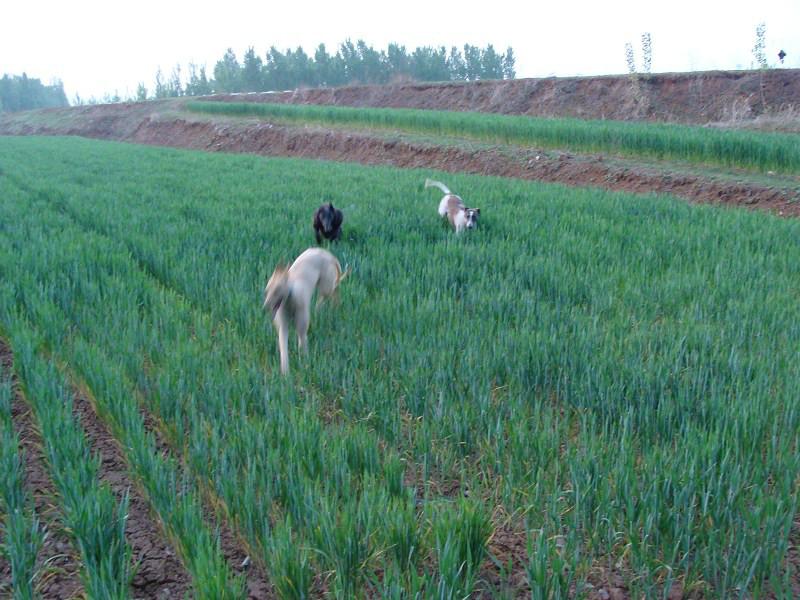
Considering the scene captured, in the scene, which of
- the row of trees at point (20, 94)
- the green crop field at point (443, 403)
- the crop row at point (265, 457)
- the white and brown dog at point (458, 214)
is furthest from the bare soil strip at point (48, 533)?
the row of trees at point (20, 94)

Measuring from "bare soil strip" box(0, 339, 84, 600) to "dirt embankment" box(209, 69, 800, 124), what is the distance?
845 inches

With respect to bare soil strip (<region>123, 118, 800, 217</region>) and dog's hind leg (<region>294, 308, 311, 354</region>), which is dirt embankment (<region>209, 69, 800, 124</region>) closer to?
bare soil strip (<region>123, 118, 800, 217</region>)

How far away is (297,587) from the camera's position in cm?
217

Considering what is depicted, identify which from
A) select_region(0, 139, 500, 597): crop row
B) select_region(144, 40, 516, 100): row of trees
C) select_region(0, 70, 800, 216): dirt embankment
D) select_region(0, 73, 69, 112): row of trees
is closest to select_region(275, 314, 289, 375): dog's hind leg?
select_region(0, 139, 500, 597): crop row

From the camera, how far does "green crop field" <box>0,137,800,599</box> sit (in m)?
2.30

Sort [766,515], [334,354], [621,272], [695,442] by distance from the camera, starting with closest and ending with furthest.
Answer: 1. [766,515]
2. [695,442]
3. [334,354]
4. [621,272]

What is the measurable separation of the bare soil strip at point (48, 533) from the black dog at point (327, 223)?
3.72m

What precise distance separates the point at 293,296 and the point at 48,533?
1929 mm

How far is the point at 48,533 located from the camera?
8.36ft

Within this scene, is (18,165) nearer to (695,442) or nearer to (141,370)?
(141,370)

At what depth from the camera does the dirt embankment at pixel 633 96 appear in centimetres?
2258

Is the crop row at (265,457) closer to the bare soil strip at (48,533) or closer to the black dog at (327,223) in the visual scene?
the bare soil strip at (48,533)

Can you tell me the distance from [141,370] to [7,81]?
9487 centimetres

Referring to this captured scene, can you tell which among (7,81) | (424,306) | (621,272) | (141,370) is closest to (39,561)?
(141,370)
